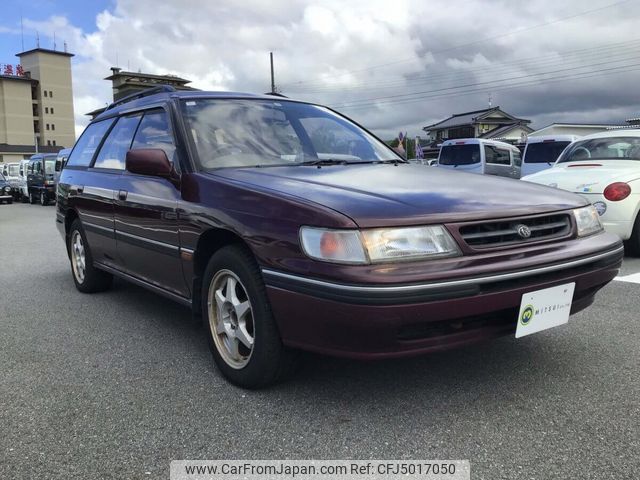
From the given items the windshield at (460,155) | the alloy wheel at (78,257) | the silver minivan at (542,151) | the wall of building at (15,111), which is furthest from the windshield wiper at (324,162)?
the wall of building at (15,111)

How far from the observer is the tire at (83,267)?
4.88 m

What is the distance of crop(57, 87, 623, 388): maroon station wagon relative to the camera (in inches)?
89.4

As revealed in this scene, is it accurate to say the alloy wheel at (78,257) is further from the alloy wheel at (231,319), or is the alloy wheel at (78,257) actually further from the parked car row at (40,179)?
the parked car row at (40,179)

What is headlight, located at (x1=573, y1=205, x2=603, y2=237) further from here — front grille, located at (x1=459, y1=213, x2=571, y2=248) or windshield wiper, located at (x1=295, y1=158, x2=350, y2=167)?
windshield wiper, located at (x1=295, y1=158, x2=350, y2=167)

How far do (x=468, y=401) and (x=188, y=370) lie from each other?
1.52 metres

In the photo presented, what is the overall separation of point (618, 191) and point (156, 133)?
4858 millimetres

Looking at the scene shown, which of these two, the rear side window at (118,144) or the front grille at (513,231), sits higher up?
the rear side window at (118,144)

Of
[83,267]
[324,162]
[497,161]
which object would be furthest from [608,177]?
[497,161]

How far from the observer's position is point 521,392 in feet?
8.95

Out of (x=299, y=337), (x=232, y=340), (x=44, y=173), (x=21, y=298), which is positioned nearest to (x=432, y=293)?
(x=299, y=337)

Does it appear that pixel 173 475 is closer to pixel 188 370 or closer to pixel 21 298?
pixel 188 370

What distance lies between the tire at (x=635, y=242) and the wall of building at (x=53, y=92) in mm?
82753

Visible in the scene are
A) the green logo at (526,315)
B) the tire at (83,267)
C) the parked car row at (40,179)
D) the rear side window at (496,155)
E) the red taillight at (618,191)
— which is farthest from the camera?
the parked car row at (40,179)

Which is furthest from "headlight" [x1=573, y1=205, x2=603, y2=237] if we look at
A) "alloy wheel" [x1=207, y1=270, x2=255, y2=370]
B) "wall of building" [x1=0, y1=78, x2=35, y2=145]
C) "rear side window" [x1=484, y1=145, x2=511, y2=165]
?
"wall of building" [x1=0, y1=78, x2=35, y2=145]
